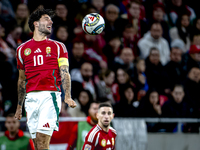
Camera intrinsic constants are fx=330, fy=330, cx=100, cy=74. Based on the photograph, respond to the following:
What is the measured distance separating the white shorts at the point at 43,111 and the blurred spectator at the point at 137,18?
6547mm

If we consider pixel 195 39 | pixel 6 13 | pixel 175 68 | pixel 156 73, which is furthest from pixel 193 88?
pixel 6 13

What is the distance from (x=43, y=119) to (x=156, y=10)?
776cm

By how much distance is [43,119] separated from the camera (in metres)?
4.40

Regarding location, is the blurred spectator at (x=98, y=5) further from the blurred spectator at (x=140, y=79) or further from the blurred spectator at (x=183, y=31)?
the blurred spectator at (x=183, y=31)

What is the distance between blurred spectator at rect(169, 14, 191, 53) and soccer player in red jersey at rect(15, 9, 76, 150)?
22.8 ft

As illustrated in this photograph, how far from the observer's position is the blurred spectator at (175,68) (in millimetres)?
9853

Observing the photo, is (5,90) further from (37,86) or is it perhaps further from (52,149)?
(37,86)

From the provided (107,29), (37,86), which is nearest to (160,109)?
(107,29)

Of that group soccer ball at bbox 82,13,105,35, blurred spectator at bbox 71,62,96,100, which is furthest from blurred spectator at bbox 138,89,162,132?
soccer ball at bbox 82,13,105,35

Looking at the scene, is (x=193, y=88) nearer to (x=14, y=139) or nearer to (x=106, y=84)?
(x=106, y=84)

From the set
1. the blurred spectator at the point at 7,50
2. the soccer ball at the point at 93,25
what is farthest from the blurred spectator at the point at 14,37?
the soccer ball at the point at 93,25

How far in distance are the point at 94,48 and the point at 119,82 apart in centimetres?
137

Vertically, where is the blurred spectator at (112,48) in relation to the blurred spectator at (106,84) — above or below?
above

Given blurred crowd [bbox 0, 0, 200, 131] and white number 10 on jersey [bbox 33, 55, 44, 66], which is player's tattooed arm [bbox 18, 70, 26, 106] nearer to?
white number 10 on jersey [bbox 33, 55, 44, 66]
